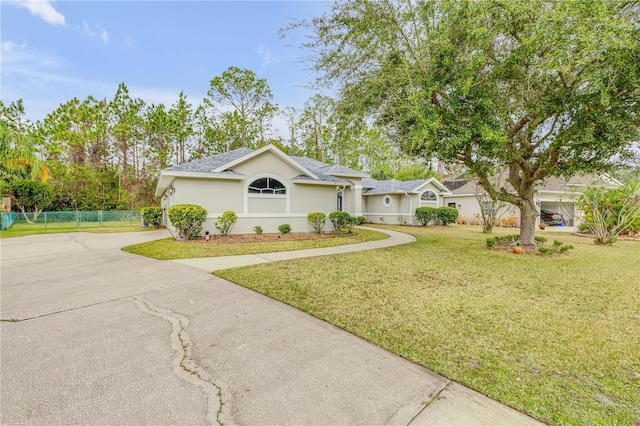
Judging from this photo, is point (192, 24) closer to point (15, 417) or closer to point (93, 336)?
point (93, 336)

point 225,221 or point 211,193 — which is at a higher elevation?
point 211,193

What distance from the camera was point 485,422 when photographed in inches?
88.6

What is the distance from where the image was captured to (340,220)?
14797 mm

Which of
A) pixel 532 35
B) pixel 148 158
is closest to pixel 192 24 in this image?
pixel 532 35

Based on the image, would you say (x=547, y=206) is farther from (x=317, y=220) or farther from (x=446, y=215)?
(x=317, y=220)

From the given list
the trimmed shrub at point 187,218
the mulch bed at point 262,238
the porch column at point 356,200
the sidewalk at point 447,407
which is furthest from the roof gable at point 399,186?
the sidewalk at point 447,407

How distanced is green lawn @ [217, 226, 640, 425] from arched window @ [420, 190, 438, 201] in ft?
46.5

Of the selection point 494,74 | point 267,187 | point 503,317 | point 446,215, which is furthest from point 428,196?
point 503,317

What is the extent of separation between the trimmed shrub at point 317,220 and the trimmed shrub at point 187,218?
5.00m

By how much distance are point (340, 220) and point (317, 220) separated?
1.25 metres

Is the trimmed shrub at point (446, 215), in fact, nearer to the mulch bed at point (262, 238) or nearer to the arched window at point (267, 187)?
the mulch bed at point (262, 238)

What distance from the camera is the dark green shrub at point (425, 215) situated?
20891mm

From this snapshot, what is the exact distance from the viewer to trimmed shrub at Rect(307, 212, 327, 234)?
47.0ft

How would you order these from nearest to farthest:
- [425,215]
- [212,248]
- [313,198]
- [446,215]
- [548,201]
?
1. [212,248]
2. [313,198]
3. [425,215]
4. [446,215]
5. [548,201]
